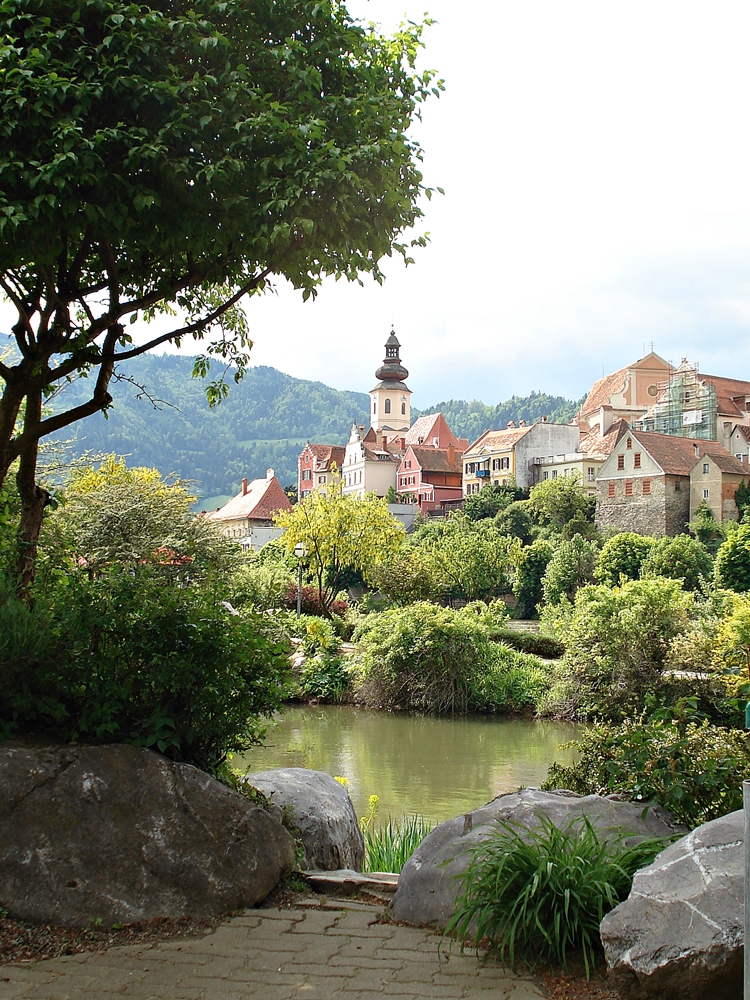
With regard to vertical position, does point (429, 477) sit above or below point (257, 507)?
above

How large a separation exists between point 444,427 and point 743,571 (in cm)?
5368

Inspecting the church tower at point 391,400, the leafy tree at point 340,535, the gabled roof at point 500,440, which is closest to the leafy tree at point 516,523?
the gabled roof at point 500,440

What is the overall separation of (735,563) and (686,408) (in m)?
25.1

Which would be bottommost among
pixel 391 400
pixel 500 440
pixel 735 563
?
pixel 735 563

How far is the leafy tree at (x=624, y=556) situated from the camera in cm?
5016

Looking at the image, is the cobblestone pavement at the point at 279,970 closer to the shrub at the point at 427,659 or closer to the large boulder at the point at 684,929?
the large boulder at the point at 684,929

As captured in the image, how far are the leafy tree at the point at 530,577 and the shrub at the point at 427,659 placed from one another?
1085 inches

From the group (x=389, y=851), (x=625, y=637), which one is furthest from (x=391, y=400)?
(x=389, y=851)

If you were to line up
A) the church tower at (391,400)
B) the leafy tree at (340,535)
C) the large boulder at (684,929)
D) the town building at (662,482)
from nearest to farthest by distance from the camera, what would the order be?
the large boulder at (684,929)
the leafy tree at (340,535)
the town building at (662,482)
the church tower at (391,400)

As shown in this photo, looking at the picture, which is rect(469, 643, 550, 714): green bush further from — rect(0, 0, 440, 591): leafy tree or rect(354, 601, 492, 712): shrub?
rect(0, 0, 440, 591): leafy tree

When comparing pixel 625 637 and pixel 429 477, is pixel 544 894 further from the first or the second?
pixel 429 477

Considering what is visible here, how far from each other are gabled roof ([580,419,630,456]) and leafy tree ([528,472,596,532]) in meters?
4.91

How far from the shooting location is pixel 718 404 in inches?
2613

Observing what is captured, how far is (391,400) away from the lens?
10550 cm
